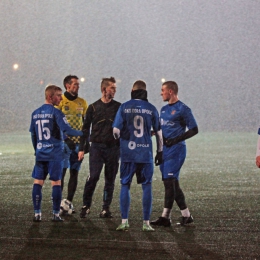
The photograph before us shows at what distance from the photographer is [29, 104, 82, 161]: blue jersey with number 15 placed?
768 cm

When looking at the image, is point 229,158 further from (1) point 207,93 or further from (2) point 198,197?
(1) point 207,93

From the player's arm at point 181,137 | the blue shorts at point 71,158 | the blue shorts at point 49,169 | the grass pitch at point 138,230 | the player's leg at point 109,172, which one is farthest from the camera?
the blue shorts at point 71,158

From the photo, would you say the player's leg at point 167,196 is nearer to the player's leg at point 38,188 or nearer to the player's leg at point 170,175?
the player's leg at point 170,175

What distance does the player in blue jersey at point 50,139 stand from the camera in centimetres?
769

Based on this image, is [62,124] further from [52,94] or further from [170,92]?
[170,92]

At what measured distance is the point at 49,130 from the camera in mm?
7703

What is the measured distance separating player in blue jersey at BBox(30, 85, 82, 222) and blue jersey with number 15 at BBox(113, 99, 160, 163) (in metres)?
0.89

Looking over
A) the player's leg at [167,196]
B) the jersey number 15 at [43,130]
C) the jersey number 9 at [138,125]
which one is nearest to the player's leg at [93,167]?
the jersey number 15 at [43,130]

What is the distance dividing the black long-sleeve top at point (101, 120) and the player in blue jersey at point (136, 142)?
1.02m

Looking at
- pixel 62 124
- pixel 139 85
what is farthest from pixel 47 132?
pixel 139 85

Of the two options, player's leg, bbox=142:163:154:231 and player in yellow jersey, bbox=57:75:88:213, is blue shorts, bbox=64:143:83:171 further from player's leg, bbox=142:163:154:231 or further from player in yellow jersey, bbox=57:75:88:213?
player's leg, bbox=142:163:154:231

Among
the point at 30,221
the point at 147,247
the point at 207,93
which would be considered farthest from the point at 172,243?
the point at 207,93

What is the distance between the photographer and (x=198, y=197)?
10.2 meters

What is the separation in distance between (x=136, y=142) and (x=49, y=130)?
123 centimetres
